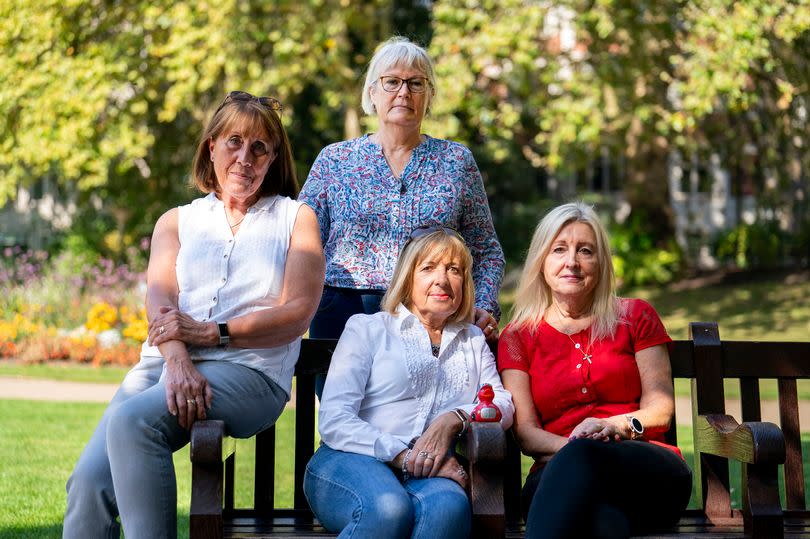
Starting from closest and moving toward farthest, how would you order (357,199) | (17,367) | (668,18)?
1. (357,199)
2. (17,367)
3. (668,18)

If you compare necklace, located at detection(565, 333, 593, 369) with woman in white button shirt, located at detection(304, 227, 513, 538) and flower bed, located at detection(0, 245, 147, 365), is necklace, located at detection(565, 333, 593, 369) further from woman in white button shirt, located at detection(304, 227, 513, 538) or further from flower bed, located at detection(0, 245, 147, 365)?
flower bed, located at detection(0, 245, 147, 365)

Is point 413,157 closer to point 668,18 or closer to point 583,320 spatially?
point 583,320

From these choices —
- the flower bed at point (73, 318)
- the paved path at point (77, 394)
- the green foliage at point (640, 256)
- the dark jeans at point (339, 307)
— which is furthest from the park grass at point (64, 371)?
the green foliage at point (640, 256)

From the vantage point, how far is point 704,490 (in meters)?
4.02

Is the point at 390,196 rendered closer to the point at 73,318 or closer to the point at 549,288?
the point at 549,288

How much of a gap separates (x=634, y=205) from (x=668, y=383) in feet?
70.4

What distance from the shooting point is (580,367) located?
12.5ft

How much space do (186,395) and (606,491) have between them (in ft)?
4.39

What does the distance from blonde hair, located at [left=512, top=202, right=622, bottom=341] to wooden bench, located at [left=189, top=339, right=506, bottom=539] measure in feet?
2.19

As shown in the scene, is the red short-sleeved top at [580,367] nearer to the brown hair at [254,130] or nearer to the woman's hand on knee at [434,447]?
the woman's hand on knee at [434,447]

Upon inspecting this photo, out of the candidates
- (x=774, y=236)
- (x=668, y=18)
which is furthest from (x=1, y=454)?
(x=774, y=236)

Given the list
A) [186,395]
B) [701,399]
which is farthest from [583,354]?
[186,395]

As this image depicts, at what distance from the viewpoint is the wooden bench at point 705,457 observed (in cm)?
338

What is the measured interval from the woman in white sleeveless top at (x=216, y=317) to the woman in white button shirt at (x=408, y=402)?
238 millimetres
